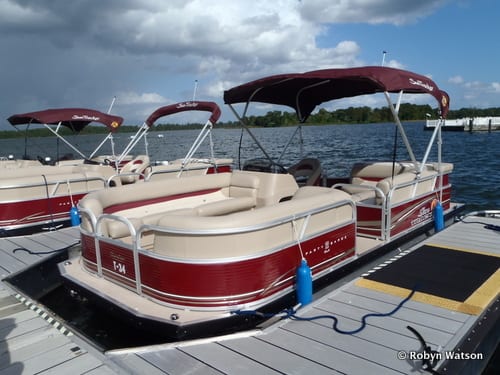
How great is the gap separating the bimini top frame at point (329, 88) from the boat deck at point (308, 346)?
234 cm

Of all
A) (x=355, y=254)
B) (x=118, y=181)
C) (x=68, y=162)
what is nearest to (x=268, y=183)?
(x=355, y=254)

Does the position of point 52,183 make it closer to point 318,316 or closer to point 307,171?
point 307,171

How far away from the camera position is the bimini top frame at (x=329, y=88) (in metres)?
4.81

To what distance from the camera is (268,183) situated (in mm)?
5270

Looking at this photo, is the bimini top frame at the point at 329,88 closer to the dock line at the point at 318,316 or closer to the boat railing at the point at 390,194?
the boat railing at the point at 390,194

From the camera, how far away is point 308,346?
304cm

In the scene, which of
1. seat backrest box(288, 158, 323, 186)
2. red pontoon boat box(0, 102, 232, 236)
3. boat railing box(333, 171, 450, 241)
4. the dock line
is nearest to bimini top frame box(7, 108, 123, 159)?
red pontoon boat box(0, 102, 232, 236)

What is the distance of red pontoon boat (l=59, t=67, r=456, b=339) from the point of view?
3.32 m

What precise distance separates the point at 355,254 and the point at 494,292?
1357mm

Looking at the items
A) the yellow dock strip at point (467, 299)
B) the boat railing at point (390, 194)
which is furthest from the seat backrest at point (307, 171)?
the yellow dock strip at point (467, 299)

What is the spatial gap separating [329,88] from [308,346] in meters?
4.62

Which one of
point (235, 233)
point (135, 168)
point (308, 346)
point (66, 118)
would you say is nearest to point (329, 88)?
point (235, 233)

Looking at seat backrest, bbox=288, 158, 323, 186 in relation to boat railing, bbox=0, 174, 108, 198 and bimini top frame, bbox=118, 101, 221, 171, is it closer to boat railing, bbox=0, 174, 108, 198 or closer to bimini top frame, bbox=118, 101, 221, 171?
bimini top frame, bbox=118, 101, 221, 171

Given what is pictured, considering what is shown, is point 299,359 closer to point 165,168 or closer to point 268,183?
point 268,183
